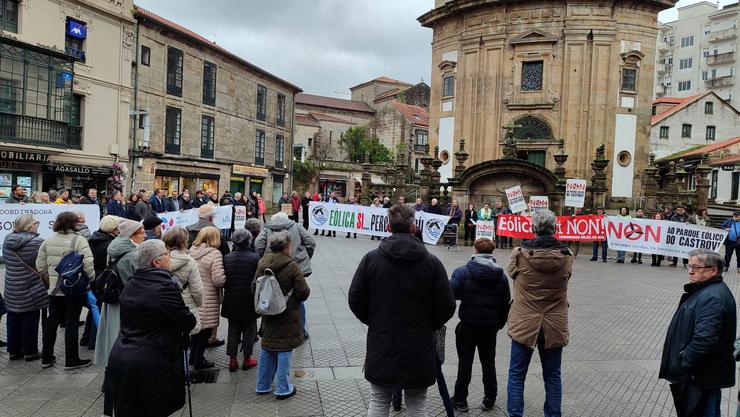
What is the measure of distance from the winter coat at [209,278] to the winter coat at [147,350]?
191cm

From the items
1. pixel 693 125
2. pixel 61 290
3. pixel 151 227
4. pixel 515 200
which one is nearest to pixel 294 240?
pixel 151 227

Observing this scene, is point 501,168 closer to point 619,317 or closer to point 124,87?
point 619,317

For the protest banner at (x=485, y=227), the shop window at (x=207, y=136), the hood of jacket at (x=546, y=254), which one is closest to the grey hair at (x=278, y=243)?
the hood of jacket at (x=546, y=254)

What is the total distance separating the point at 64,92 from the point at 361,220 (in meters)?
15.6

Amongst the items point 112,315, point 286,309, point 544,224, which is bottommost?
point 112,315

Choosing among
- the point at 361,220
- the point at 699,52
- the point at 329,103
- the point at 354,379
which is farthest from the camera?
the point at 699,52

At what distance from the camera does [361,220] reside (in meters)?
19.6

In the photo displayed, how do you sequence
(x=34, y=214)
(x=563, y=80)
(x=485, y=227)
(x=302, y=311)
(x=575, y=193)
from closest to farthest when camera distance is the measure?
(x=302, y=311), (x=34, y=214), (x=485, y=227), (x=575, y=193), (x=563, y=80)

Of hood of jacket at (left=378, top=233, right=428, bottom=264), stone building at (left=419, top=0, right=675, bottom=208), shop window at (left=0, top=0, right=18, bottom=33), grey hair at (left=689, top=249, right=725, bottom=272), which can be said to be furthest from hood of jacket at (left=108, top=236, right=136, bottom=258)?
stone building at (left=419, top=0, right=675, bottom=208)

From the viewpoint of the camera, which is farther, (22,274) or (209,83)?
(209,83)

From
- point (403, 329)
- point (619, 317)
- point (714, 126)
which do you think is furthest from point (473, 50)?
point (714, 126)

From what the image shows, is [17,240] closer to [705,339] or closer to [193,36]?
[705,339]

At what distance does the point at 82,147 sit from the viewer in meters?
25.9

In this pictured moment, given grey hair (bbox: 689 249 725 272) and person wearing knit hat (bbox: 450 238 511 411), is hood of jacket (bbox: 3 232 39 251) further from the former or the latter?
grey hair (bbox: 689 249 725 272)
